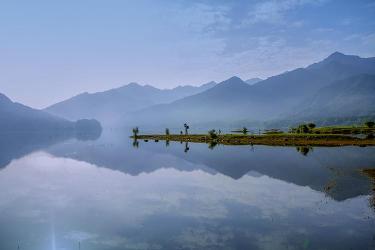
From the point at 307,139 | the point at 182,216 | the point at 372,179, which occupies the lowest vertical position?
the point at 182,216

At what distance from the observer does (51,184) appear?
54812 mm

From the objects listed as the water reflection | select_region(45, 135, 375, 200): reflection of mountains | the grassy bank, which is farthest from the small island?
the water reflection

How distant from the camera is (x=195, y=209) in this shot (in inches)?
1439

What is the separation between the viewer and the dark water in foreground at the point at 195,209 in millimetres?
26953

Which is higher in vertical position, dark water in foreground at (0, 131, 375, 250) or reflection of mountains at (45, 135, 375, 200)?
reflection of mountains at (45, 135, 375, 200)

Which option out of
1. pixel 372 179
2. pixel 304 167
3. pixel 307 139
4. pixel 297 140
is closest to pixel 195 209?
pixel 372 179

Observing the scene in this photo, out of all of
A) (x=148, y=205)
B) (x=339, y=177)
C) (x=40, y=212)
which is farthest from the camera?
(x=339, y=177)

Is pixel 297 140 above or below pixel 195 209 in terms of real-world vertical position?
above

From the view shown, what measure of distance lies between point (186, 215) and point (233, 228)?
19.5ft

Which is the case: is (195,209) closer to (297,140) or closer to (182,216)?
(182,216)

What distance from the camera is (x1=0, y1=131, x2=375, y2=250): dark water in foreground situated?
26953 mm

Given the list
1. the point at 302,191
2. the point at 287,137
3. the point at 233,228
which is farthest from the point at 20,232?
the point at 287,137

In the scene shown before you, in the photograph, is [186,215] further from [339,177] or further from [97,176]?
[97,176]

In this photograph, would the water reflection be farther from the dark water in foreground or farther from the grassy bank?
the grassy bank
